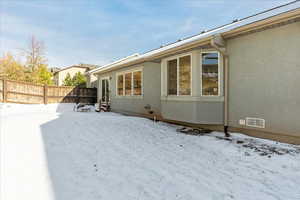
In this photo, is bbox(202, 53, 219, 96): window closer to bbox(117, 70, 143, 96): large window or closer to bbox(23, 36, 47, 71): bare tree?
bbox(117, 70, 143, 96): large window

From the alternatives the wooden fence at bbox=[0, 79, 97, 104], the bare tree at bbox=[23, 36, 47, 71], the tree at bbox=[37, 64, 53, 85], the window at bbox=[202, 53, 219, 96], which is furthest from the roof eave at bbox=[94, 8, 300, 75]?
the bare tree at bbox=[23, 36, 47, 71]

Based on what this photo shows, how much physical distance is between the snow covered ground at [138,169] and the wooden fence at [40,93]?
9143 mm

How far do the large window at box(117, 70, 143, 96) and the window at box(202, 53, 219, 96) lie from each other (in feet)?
12.3

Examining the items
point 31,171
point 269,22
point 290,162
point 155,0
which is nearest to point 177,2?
point 155,0

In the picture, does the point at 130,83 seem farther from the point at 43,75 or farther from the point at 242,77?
the point at 43,75

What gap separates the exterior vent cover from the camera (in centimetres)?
473

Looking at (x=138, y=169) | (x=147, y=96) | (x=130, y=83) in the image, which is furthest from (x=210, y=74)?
(x=130, y=83)

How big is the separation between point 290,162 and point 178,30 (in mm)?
14647

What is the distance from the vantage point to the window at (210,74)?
5.59m

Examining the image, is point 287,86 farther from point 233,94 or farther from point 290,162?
point 290,162

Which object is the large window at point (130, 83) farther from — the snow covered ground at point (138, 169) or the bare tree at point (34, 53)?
the bare tree at point (34, 53)

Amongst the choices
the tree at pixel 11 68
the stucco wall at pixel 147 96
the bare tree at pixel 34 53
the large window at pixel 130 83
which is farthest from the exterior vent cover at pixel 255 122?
the bare tree at pixel 34 53

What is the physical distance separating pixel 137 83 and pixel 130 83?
2.04 ft

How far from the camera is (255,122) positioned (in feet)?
16.0
